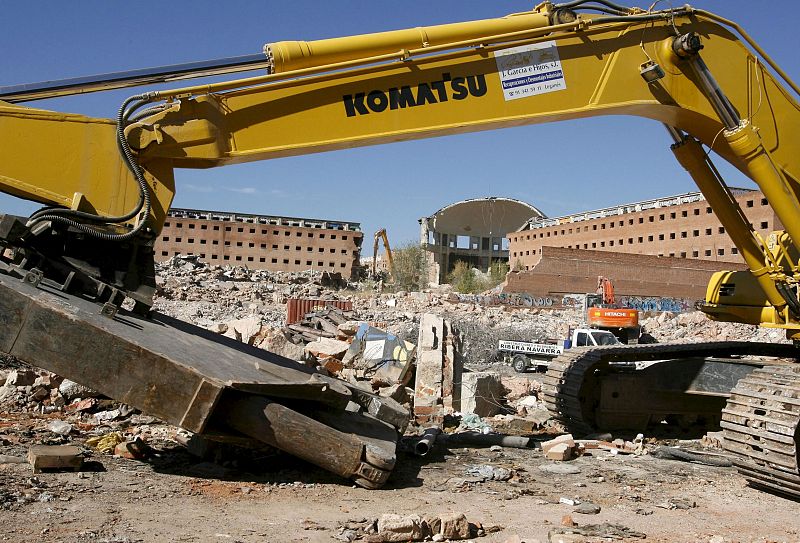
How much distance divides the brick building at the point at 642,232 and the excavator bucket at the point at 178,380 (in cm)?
4678

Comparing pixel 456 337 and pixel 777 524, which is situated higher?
pixel 456 337

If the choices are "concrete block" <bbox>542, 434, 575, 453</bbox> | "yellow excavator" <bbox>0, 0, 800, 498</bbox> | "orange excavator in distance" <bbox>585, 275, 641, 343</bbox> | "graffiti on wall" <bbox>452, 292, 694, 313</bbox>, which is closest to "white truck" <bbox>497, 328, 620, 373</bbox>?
"orange excavator in distance" <bbox>585, 275, 641, 343</bbox>

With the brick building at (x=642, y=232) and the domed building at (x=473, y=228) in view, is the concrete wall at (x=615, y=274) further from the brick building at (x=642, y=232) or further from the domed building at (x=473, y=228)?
the domed building at (x=473, y=228)

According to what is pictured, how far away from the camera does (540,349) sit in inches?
Result: 729

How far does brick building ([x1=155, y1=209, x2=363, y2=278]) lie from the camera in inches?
2525

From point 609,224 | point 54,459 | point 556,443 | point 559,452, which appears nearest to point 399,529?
point 54,459

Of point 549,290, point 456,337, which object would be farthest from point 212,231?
point 456,337

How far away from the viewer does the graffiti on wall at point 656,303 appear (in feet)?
128

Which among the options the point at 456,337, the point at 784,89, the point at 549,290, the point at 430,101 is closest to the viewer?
the point at 430,101

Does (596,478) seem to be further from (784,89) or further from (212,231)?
(212,231)

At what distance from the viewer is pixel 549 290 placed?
4109 cm

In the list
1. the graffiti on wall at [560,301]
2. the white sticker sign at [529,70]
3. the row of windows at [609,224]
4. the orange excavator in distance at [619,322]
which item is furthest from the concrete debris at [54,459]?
the row of windows at [609,224]

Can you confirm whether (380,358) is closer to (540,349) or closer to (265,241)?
(540,349)

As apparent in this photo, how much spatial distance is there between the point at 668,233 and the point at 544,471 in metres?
51.5
